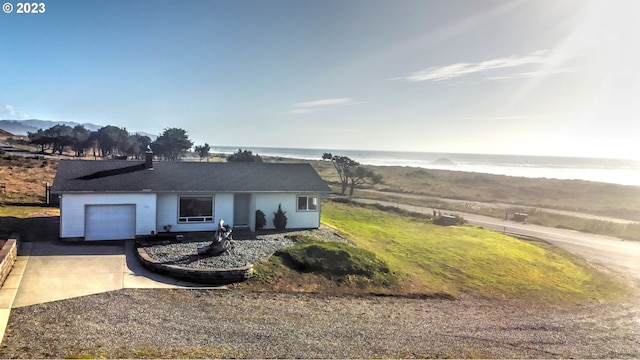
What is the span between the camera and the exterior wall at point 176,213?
19781mm

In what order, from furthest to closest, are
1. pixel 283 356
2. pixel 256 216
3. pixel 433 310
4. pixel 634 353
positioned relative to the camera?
pixel 256 216, pixel 433 310, pixel 634 353, pixel 283 356

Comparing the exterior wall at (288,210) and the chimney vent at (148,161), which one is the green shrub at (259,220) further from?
the chimney vent at (148,161)

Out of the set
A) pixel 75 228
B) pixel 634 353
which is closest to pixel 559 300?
pixel 634 353

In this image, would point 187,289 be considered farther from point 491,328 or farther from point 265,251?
point 491,328

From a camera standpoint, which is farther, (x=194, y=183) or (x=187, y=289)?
(x=194, y=183)

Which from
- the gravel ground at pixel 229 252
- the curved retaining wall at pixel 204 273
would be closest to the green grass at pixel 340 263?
the gravel ground at pixel 229 252

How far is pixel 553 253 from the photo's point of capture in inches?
964

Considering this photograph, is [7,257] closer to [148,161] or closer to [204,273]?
[204,273]

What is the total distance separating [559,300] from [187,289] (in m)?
14.4

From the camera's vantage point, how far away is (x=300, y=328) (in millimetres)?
10898

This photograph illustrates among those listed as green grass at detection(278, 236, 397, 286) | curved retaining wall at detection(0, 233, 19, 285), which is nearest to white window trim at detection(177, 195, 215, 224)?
green grass at detection(278, 236, 397, 286)

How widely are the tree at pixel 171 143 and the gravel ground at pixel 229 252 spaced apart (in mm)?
62142

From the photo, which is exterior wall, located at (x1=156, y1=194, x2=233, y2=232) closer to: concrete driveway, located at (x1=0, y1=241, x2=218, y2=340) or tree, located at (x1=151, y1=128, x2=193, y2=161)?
concrete driveway, located at (x1=0, y1=241, x2=218, y2=340)

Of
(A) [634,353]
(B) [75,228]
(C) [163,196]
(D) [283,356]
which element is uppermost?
(C) [163,196]
